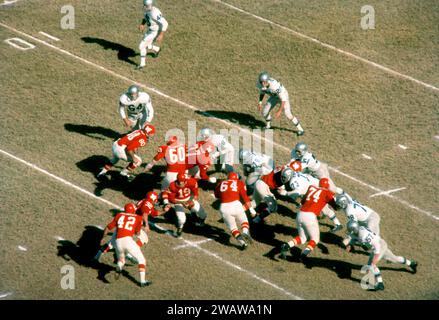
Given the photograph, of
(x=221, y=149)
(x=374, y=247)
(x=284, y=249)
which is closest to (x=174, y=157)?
(x=221, y=149)

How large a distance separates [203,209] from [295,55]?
8.48 metres

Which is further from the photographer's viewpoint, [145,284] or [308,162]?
[308,162]

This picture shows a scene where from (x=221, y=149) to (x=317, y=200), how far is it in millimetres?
3347

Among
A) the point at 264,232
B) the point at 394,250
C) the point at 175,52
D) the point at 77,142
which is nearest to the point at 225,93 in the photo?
the point at 175,52

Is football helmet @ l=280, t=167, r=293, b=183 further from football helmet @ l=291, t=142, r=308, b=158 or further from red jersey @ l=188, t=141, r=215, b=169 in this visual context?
red jersey @ l=188, t=141, r=215, b=169

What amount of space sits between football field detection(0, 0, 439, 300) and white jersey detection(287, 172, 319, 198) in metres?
0.77

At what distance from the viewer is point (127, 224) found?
16094 millimetres

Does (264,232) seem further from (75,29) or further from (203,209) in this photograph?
(75,29)

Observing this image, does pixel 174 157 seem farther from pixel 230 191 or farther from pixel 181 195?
pixel 230 191

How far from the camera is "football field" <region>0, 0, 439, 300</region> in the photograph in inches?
661

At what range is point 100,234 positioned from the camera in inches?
698

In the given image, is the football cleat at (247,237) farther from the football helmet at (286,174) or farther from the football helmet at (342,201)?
the football helmet at (342,201)

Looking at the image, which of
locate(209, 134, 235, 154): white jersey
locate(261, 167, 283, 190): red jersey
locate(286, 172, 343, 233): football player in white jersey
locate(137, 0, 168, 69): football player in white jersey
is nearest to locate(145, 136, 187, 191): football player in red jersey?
locate(209, 134, 235, 154): white jersey

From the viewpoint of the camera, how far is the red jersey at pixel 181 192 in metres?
17.3
